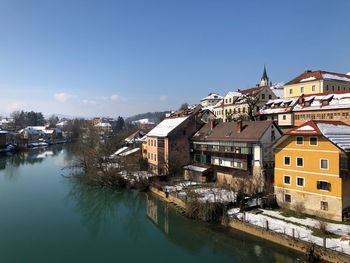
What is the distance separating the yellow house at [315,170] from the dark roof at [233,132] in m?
5.20

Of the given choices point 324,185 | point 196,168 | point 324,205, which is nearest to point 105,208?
point 196,168

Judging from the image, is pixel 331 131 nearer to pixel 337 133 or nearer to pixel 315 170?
pixel 337 133

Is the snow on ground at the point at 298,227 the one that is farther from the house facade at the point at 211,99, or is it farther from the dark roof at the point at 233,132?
the house facade at the point at 211,99

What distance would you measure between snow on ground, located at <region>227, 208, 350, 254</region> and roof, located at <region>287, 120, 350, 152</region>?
5.12m

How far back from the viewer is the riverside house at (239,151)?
1170 inches

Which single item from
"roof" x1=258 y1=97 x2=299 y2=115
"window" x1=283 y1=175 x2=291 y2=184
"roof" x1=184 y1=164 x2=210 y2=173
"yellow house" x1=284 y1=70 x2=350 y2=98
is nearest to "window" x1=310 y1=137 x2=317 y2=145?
"window" x1=283 y1=175 x2=291 y2=184

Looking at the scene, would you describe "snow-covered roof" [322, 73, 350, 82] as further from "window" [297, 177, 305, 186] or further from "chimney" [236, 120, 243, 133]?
"window" [297, 177, 305, 186]

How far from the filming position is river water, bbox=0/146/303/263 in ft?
63.8

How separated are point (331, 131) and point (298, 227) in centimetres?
712

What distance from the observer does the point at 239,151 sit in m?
31.4

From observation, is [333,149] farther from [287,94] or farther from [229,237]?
[287,94]

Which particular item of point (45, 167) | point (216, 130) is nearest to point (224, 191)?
point (216, 130)

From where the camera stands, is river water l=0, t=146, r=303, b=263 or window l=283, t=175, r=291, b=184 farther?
window l=283, t=175, r=291, b=184

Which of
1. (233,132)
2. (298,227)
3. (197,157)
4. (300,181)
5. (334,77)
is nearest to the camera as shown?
(298,227)
